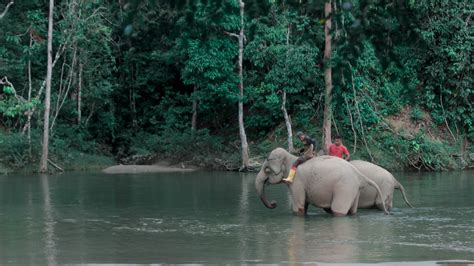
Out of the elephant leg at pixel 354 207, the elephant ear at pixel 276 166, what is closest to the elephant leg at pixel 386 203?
the elephant leg at pixel 354 207

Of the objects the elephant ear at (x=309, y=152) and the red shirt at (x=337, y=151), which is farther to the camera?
the red shirt at (x=337, y=151)

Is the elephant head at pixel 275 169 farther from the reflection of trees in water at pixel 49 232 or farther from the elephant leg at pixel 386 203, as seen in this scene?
the reflection of trees in water at pixel 49 232

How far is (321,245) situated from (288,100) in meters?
20.2

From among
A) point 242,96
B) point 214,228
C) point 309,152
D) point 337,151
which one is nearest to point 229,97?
point 242,96

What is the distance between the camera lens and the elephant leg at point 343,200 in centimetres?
1502

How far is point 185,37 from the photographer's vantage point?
5777 millimetres

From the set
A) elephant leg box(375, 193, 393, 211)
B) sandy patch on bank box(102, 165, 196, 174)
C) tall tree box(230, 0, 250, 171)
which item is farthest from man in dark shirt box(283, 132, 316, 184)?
tall tree box(230, 0, 250, 171)

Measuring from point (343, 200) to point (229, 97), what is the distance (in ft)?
56.1

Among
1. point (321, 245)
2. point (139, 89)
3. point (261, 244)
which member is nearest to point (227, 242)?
point (261, 244)

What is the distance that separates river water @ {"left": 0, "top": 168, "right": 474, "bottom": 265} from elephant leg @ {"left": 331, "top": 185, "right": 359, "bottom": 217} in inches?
12.7

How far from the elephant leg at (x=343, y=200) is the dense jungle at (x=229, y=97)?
12.9 meters

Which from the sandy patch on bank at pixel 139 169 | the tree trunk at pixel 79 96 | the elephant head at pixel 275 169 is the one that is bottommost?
the sandy patch on bank at pixel 139 169

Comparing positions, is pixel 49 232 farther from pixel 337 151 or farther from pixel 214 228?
pixel 337 151

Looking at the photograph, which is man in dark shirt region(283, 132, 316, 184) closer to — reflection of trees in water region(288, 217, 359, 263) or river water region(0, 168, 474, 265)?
river water region(0, 168, 474, 265)
